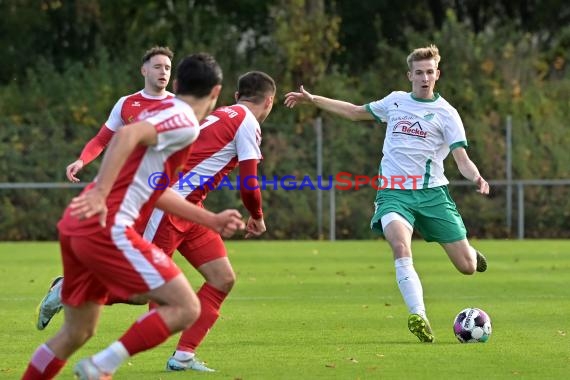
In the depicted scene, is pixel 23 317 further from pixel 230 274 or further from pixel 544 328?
pixel 544 328

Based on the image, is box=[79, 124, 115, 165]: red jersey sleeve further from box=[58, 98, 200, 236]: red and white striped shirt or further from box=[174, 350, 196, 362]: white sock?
box=[58, 98, 200, 236]: red and white striped shirt

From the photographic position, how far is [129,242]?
246 inches

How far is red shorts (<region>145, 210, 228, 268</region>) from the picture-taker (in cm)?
848

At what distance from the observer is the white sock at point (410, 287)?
964 centimetres

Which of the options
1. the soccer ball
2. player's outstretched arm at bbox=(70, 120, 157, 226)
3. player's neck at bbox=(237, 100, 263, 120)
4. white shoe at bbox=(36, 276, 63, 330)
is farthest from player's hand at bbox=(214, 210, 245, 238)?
the soccer ball

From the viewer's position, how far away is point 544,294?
13.4 meters

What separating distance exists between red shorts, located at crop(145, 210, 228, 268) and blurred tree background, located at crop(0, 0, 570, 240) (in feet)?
55.9

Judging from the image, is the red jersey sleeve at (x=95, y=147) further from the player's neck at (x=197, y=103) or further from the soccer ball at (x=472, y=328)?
the player's neck at (x=197, y=103)

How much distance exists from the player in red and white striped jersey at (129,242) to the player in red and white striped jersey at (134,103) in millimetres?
3649

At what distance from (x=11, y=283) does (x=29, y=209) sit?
10849mm

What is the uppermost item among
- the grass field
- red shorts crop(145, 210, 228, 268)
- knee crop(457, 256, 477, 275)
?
red shorts crop(145, 210, 228, 268)

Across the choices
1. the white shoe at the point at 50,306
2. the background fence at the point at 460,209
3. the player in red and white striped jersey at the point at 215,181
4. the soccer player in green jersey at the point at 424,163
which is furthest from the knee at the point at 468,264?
the background fence at the point at 460,209

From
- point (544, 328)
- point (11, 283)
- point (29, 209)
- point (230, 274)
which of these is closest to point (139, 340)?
point (230, 274)

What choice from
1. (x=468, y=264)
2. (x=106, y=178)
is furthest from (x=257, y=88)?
(x=468, y=264)
